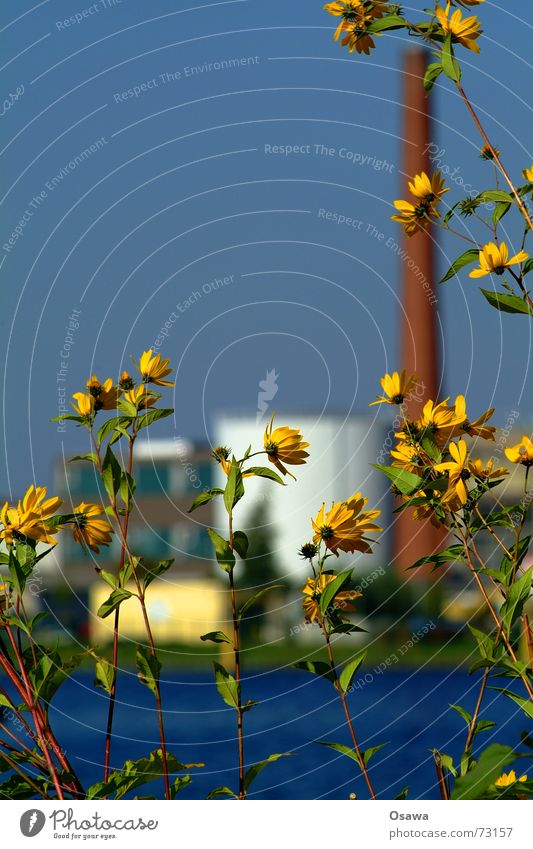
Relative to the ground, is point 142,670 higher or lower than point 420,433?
lower

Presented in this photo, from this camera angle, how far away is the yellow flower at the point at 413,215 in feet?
5.33

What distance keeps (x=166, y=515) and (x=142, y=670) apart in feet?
116

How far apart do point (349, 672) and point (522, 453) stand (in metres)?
0.41

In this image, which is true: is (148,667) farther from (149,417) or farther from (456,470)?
(456,470)

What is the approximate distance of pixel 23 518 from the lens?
1.45m

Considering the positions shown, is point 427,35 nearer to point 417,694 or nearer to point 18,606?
point 18,606

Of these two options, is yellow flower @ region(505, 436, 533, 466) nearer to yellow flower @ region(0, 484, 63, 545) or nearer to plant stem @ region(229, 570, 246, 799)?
plant stem @ region(229, 570, 246, 799)

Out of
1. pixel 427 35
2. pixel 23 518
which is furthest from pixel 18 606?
pixel 427 35

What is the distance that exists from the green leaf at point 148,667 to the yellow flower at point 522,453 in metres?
0.60

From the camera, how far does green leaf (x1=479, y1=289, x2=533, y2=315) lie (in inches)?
60.0

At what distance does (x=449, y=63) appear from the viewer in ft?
5.13

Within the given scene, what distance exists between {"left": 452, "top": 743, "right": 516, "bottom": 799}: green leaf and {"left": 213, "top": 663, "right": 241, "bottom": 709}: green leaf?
1.07 ft

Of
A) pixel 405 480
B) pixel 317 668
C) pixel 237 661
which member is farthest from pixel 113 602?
pixel 405 480
